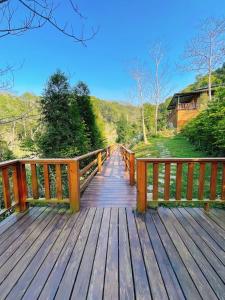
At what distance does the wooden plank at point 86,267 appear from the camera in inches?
53.7

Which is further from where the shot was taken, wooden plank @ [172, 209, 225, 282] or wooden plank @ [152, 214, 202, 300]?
wooden plank @ [172, 209, 225, 282]

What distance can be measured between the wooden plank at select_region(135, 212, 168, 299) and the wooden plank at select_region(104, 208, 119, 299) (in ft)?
0.92

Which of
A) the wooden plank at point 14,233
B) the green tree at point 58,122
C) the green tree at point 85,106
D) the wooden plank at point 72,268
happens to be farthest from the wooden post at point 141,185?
the green tree at point 85,106

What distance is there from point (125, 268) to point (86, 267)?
36 centimetres

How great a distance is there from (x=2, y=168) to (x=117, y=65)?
17.7m

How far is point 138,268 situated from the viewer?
1.61 m

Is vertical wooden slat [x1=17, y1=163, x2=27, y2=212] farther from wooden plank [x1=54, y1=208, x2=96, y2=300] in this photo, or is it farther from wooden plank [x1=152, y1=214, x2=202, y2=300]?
wooden plank [x1=152, y1=214, x2=202, y2=300]

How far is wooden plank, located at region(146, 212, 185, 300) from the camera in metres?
1.35

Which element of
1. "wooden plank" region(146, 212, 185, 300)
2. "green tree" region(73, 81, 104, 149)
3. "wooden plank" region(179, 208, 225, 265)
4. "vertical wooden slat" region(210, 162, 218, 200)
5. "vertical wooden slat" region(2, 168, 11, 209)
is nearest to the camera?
"wooden plank" region(146, 212, 185, 300)

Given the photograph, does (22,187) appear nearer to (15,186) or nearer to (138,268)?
(15,186)

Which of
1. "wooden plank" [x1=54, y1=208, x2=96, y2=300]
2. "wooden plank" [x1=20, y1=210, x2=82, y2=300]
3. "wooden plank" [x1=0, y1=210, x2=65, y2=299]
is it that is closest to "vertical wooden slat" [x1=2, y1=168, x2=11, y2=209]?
"wooden plank" [x1=0, y1=210, x2=65, y2=299]

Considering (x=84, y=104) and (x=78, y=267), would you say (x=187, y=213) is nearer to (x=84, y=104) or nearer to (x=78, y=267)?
(x=78, y=267)

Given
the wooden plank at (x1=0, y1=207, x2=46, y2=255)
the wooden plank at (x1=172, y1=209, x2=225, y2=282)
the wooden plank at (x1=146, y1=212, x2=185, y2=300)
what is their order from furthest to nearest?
the wooden plank at (x1=0, y1=207, x2=46, y2=255) → the wooden plank at (x1=172, y1=209, x2=225, y2=282) → the wooden plank at (x1=146, y1=212, x2=185, y2=300)

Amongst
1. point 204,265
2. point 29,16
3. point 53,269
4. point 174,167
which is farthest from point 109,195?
point 174,167
